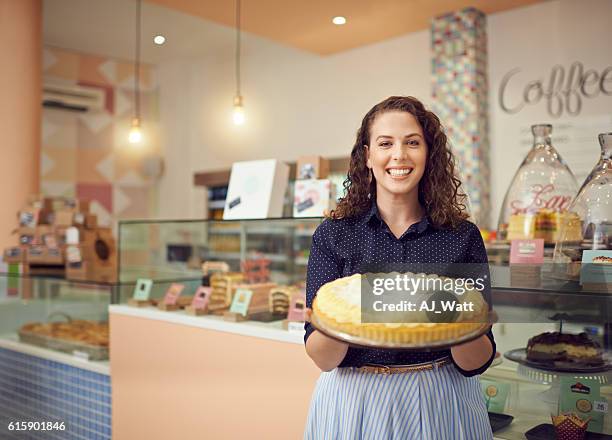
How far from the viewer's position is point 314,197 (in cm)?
258

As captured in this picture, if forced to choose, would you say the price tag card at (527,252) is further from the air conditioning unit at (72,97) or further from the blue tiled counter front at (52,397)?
the air conditioning unit at (72,97)

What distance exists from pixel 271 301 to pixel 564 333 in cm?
→ 122

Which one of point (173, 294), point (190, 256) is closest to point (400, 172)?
point (173, 294)

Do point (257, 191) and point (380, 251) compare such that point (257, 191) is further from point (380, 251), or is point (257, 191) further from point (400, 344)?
point (400, 344)

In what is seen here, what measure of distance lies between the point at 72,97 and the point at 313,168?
5.50 m

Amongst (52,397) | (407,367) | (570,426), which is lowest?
(52,397)

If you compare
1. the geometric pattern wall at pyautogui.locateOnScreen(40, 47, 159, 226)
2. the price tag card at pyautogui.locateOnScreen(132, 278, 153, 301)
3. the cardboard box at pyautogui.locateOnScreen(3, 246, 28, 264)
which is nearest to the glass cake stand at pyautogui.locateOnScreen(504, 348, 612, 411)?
the price tag card at pyautogui.locateOnScreen(132, 278, 153, 301)

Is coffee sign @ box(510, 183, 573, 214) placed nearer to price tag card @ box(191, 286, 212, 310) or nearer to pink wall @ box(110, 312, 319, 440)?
pink wall @ box(110, 312, 319, 440)

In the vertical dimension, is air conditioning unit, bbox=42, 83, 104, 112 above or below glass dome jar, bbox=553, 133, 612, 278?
above

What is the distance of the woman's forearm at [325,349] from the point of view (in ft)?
4.28

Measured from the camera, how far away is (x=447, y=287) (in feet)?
3.88

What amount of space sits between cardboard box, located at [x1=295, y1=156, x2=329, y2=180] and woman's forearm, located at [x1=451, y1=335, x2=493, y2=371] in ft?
4.63

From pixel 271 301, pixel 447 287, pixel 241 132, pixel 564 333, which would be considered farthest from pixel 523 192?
pixel 241 132

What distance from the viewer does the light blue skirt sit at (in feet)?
4.61
